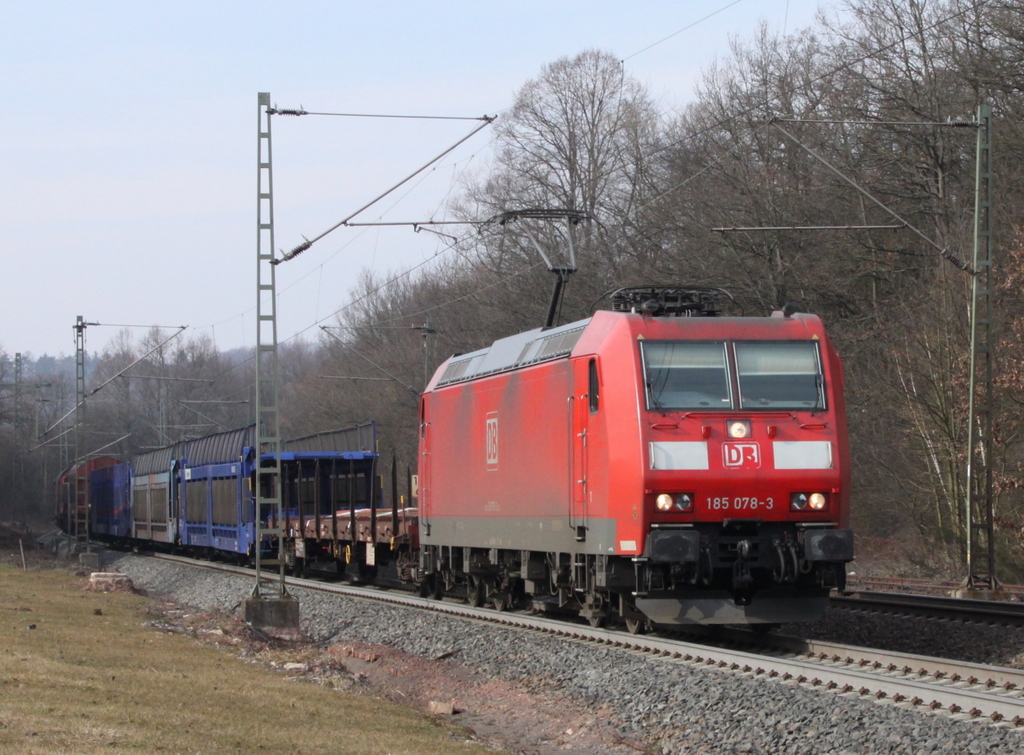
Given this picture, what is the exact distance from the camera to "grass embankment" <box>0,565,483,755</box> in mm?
8734

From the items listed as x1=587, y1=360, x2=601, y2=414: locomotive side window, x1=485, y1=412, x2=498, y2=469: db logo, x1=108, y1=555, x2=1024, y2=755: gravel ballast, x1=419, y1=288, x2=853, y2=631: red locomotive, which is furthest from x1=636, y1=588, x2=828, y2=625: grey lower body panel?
x1=485, y1=412, x2=498, y2=469: db logo

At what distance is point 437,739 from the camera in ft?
33.9

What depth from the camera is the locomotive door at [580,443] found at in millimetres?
14109

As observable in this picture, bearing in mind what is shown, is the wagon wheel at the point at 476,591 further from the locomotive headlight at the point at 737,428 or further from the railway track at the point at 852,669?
the locomotive headlight at the point at 737,428

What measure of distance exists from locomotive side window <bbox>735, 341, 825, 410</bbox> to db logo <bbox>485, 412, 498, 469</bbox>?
15.6ft

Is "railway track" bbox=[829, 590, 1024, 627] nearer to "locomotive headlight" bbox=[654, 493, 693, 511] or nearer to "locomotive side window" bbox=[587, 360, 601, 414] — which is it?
"locomotive headlight" bbox=[654, 493, 693, 511]

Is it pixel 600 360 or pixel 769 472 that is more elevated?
pixel 600 360

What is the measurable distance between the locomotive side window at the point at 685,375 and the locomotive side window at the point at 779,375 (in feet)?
0.70

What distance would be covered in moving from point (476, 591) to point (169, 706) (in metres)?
9.66

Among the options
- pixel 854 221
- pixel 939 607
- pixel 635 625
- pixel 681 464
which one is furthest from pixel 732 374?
pixel 854 221

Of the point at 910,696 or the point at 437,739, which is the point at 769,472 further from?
the point at 437,739

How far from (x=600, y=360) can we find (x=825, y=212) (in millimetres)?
21453

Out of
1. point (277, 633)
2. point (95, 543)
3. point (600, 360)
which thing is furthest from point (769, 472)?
point (95, 543)

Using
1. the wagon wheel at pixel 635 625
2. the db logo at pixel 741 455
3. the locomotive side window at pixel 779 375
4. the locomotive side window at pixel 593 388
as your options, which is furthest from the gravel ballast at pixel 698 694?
the locomotive side window at pixel 779 375
